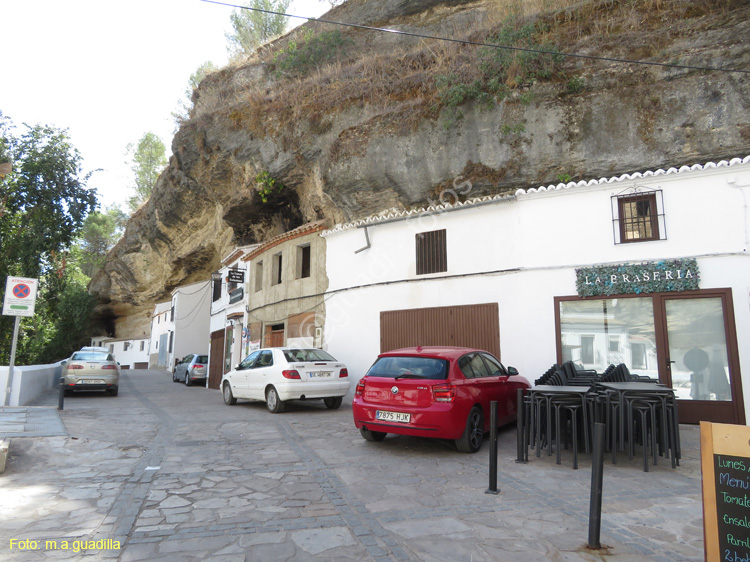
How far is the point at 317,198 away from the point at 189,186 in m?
9.21

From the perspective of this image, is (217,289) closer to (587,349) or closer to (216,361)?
(216,361)

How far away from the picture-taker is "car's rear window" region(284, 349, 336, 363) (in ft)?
37.9

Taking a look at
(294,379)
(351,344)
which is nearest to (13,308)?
(294,379)

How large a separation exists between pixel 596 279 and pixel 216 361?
1784 centimetres

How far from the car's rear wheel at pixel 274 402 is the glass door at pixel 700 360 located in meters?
8.39

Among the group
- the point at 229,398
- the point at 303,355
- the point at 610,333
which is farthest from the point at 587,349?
the point at 229,398

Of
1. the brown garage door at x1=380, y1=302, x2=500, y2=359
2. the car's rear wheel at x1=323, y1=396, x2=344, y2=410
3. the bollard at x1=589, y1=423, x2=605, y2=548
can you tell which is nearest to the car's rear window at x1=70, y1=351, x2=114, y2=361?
the car's rear wheel at x1=323, y1=396, x2=344, y2=410

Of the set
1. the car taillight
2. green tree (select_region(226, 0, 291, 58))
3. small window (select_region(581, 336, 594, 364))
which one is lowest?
the car taillight

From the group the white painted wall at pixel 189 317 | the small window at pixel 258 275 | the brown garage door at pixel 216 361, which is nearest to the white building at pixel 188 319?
the white painted wall at pixel 189 317

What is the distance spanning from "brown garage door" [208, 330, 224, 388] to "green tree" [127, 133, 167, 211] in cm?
1922

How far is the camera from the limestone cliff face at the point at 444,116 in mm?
11211

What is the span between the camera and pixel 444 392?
6.79 m

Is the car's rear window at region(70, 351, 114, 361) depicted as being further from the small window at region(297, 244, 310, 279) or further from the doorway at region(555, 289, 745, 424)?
the doorway at region(555, 289, 745, 424)

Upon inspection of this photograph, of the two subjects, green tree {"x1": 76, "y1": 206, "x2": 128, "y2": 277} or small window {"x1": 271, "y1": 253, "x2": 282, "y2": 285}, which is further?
green tree {"x1": 76, "y1": 206, "x2": 128, "y2": 277}
